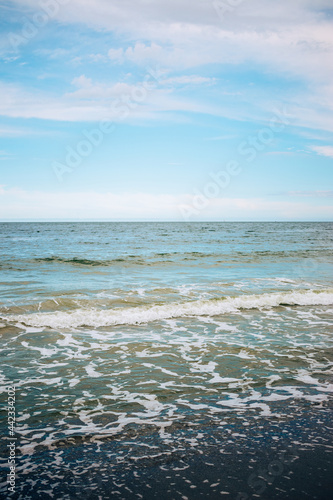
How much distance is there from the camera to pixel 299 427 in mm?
4887

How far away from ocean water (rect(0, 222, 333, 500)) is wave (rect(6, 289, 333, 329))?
0.07m

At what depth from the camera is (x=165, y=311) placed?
12555 mm

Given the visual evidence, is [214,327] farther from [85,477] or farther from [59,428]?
[85,477]

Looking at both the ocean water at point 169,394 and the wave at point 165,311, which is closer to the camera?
the ocean water at point 169,394

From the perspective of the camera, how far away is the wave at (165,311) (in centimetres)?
1124

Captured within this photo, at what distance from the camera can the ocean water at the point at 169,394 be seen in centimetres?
387

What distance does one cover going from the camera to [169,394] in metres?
6.18

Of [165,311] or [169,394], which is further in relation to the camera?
[165,311]

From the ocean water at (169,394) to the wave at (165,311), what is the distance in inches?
2.6

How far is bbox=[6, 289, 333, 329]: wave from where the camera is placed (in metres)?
11.2

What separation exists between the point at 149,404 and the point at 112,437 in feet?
3.82

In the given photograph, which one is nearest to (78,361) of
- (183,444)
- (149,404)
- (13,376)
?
(13,376)

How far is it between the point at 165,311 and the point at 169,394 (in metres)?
6.39

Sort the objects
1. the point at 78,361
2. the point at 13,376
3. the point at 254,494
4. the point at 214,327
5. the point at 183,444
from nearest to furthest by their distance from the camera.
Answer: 1. the point at 254,494
2. the point at 183,444
3. the point at 13,376
4. the point at 78,361
5. the point at 214,327
